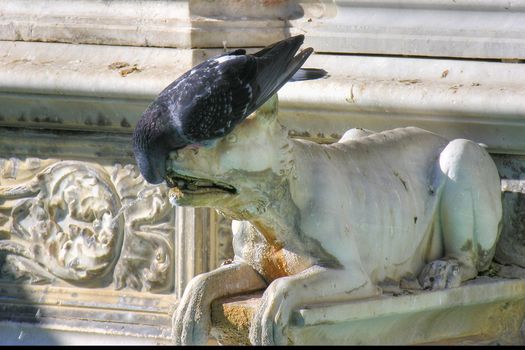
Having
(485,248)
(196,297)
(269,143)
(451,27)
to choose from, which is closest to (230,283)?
(196,297)

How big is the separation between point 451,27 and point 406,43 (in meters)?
0.12

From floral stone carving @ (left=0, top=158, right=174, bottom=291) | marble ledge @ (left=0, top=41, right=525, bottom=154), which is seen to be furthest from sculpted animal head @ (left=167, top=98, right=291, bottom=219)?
floral stone carving @ (left=0, top=158, right=174, bottom=291)

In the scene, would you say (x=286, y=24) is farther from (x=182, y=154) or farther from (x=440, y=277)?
(x=182, y=154)

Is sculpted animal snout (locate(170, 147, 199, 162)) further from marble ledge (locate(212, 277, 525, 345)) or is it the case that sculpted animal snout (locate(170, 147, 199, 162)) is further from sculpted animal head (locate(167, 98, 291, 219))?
marble ledge (locate(212, 277, 525, 345))

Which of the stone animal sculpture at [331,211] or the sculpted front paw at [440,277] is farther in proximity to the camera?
the sculpted front paw at [440,277]

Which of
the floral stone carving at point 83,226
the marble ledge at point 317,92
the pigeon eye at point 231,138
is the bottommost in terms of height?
the floral stone carving at point 83,226

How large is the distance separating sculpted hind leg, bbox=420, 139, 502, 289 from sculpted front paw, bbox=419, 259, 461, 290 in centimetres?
2

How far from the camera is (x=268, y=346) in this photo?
3834 mm

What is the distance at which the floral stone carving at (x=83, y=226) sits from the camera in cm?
487

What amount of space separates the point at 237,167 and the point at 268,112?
14cm

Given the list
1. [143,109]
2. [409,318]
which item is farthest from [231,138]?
[143,109]

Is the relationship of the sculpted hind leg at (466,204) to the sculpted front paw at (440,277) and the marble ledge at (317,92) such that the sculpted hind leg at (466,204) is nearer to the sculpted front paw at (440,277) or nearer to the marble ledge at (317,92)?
the sculpted front paw at (440,277)

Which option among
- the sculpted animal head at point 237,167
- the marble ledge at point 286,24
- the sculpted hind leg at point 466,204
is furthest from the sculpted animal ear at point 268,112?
the marble ledge at point 286,24

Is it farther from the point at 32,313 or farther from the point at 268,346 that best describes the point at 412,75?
the point at 32,313
